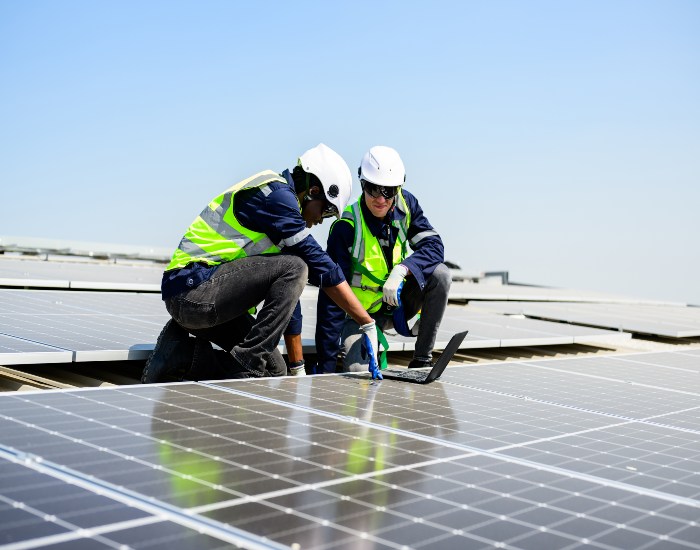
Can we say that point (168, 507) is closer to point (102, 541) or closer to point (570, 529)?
point (102, 541)

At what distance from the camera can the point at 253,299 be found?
5582 mm

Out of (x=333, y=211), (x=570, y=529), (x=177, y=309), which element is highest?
(x=333, y=211)

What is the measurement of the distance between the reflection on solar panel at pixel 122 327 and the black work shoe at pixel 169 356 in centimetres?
28

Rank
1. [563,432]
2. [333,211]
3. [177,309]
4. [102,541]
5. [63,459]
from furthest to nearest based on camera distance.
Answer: [333,211] < [177,309] < [563,432] < [63,459] < [102,541]

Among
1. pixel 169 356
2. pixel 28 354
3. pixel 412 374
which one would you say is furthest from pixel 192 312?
pixel 412 374

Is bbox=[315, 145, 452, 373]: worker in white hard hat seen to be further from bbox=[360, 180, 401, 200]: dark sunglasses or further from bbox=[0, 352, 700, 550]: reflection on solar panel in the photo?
bbox=[0, 352, 700, 550]: reflection on solar panel

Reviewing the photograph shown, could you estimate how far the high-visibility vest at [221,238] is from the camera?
5.68 meters

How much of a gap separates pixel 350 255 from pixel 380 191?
558 mm

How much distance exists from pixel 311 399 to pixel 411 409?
52 cm

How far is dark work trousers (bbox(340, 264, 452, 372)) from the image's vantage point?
6.69 meters

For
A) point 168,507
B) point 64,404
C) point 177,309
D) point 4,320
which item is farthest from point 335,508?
point 4,320

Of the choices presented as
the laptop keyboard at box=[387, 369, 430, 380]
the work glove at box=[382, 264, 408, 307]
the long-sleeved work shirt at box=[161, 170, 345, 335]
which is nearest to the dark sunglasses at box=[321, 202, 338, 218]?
the long-sleeved work shirt at box=[161, 170, 345, 335]

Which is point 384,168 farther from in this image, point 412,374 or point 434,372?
point 434,372

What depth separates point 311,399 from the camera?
4.65 meters
